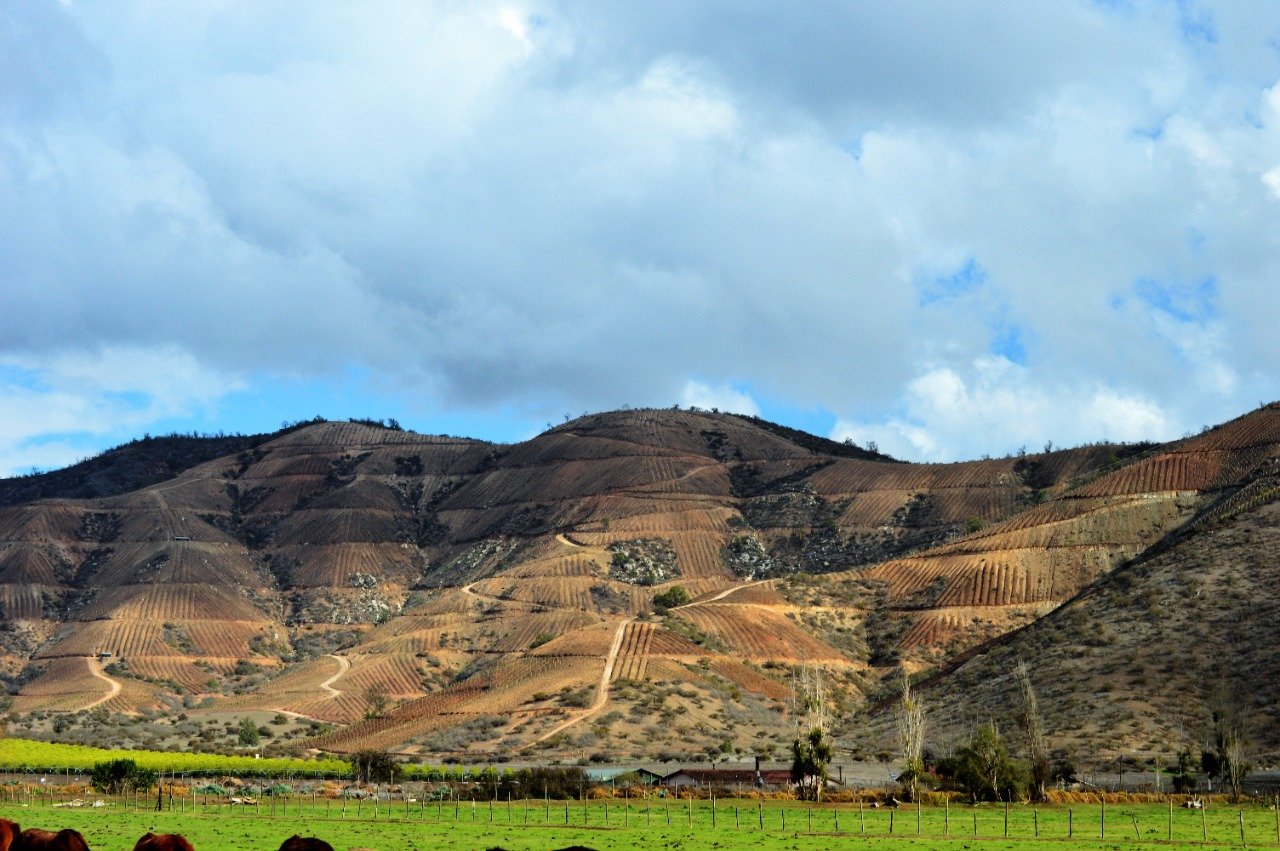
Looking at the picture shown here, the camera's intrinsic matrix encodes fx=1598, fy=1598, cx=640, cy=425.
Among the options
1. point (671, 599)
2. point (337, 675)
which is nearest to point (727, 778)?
point (671, 599)

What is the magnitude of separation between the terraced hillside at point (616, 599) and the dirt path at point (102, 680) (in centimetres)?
37

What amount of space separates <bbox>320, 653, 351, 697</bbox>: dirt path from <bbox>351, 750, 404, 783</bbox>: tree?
143ft

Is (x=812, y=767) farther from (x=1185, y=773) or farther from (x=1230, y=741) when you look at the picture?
(x=1230, y=741)

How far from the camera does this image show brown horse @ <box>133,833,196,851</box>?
35.6 metres

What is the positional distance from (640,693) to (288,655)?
232 feet

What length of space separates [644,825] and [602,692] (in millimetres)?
51733

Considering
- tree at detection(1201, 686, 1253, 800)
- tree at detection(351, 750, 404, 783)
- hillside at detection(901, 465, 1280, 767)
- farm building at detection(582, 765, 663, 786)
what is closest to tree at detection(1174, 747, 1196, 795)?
tree at detection(1201, 686, 1253, 800)

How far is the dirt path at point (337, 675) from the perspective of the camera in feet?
440

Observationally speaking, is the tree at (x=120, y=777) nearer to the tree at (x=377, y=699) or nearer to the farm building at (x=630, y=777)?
the farm building at (x=630, y=777)

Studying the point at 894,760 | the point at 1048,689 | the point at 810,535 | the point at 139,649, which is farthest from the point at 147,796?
the point at 810,535

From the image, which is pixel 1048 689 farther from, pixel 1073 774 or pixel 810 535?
pixel 810 535

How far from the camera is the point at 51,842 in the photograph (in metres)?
35.4

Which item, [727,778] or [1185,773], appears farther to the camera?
[727,778]

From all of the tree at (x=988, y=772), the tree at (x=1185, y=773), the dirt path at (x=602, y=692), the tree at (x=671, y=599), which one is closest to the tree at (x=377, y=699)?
the dirt path at (x=602, y=692)
